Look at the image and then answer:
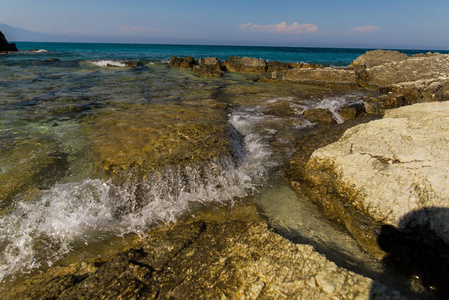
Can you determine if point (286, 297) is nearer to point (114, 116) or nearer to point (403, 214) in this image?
point (403, 214)

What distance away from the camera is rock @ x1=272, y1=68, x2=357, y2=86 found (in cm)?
1398

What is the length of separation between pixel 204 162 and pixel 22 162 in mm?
3709

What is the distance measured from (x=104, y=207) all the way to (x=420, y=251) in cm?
438

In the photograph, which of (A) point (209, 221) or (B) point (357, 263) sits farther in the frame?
(A) point (209, 221)

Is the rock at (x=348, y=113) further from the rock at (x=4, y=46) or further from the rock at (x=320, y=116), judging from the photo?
the rock at (x=4, y=46)

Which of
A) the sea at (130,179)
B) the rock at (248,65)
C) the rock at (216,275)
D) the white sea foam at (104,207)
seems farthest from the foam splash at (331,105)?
the rock at (248,65)

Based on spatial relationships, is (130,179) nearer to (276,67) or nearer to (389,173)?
(389,173)

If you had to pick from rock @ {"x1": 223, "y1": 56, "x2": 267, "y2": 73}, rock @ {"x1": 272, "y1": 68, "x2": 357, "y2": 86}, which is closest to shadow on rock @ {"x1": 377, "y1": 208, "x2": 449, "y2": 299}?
rock @ {"x1": 272, "y1": 68, "x2": 357, "y2": 86}


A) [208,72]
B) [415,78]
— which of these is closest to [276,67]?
[208,72]

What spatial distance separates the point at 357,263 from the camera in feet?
8.55

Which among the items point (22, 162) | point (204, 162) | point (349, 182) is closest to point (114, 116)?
point (22, 162)

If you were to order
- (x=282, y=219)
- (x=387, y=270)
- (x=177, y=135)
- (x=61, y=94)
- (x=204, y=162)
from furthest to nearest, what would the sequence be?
(x=61, y=94)
(x=177, y=135)
(x=204, y=162)
(x=282, y=219)
(x=387, y=270)

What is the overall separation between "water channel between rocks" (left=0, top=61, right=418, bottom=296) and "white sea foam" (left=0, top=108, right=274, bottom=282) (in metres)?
0.02

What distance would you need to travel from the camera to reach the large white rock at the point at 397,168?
273cm
